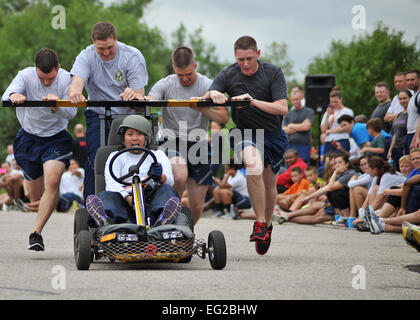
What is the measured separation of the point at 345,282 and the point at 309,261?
1.90 m

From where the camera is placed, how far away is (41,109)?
30.5 ft

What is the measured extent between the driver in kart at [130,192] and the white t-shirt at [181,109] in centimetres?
159

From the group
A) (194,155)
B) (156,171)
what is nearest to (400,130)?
(194,155)

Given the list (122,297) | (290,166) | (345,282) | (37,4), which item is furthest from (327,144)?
(37,4)

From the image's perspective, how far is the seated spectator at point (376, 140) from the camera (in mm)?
14516

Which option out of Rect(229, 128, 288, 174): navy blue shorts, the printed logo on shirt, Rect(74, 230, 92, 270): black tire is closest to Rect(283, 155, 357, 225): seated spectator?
Rect(229, 128, 288, 174): navy blue shorts

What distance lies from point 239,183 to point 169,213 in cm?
1096

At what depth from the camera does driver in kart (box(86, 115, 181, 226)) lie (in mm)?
Result: 7613

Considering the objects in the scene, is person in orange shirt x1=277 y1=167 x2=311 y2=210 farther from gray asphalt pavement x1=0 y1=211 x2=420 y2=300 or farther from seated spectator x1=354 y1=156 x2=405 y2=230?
gray asphalt pavement x1=0 y1=211 x2=420 y2=300

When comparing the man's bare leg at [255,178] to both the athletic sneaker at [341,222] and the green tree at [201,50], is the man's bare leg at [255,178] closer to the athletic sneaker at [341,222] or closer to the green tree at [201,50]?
the athletic sneaker at [341,222]

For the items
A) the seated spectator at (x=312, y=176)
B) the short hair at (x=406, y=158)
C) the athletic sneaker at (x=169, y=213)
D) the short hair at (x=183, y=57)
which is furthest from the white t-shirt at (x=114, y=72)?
the seated spectator at (x=312, y=176)

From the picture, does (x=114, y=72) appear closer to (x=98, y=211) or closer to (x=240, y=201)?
(x=98, y=211)
